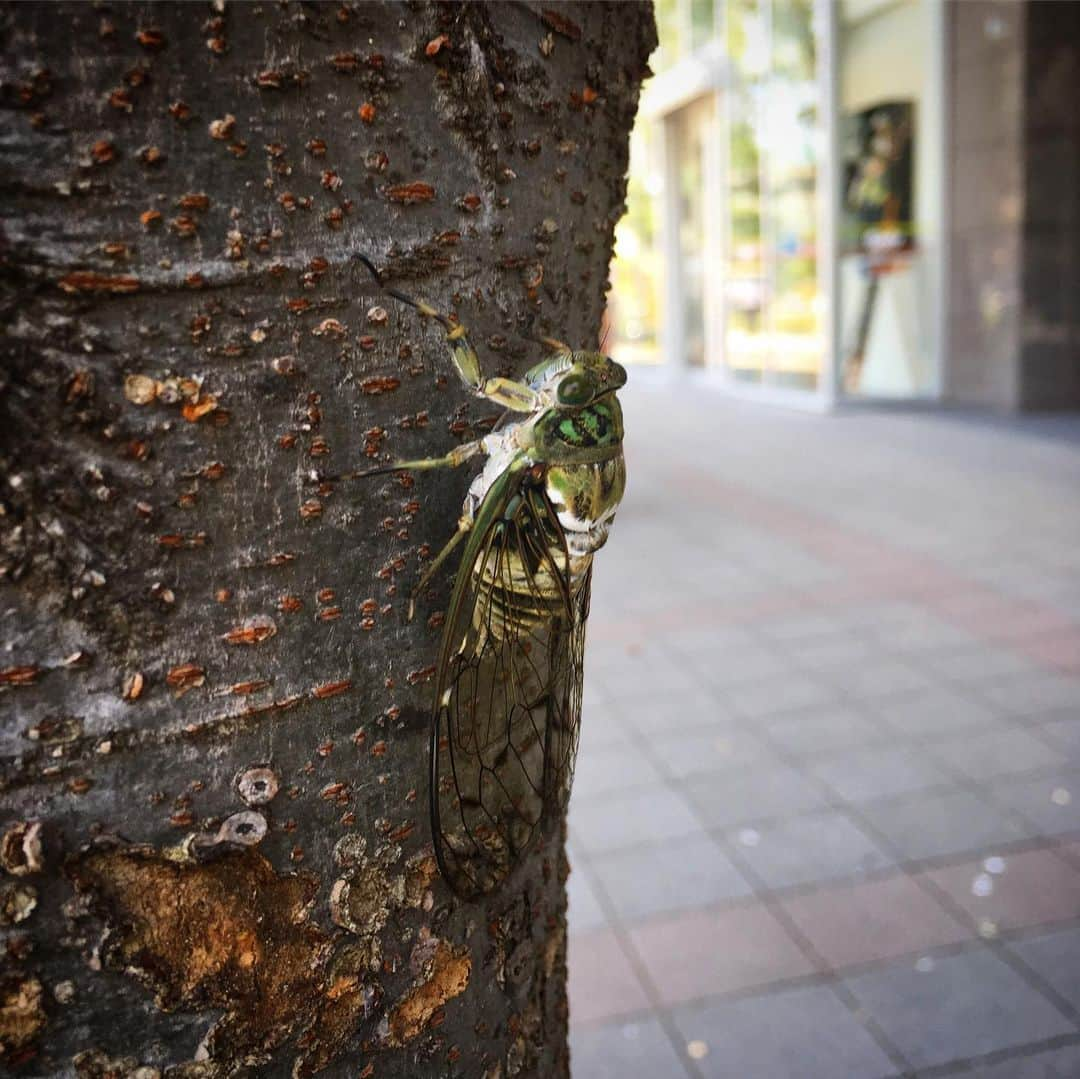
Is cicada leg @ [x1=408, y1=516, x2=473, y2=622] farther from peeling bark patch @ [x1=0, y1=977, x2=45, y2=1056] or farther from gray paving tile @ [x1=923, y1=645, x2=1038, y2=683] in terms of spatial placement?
gray paving tile @ [x1=923, y1=645, x2=1038, y2=683]

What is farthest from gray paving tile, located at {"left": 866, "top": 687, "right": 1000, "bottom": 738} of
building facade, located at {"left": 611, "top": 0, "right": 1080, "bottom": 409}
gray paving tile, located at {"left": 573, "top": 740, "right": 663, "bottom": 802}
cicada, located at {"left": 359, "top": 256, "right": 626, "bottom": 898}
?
building facade, located at {"left": 611, "top": 0, "right": 1080, "bottom": 409}

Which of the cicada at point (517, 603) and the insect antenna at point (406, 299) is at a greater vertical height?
the insect antenna at point (406, 299)

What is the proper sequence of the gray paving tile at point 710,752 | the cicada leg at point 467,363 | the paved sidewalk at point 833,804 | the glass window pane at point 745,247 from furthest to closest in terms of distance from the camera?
the glass window pane at point 745,247 < the gray paving tile at point 710,752 < the paved sidewalk at point 833,804 < the cicada leg at point 467,363

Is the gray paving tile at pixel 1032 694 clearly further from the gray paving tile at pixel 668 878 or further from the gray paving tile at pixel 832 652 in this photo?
the gray paving tile at pixel 668 878

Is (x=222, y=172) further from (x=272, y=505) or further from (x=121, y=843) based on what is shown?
(x=121, y=843)

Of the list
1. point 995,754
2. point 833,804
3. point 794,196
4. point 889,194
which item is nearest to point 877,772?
point 833,804

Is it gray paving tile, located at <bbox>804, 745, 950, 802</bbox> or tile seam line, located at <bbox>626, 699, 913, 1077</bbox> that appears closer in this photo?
tile seam line, located at <bbox>626, 699, 913, 1077</bbox>

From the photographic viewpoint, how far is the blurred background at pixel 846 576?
257 cm

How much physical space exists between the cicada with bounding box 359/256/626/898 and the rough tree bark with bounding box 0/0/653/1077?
0.07 feet

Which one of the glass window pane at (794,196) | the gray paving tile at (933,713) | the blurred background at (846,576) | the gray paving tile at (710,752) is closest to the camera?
the blurred background at (846,576)


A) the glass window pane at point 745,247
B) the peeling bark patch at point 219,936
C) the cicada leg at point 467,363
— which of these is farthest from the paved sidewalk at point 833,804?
the glass window pane at point 745,247

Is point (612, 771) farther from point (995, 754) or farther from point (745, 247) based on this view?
point (745, 247)

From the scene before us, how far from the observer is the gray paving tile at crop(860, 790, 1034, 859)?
10.1ft

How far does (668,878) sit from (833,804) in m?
0.62
